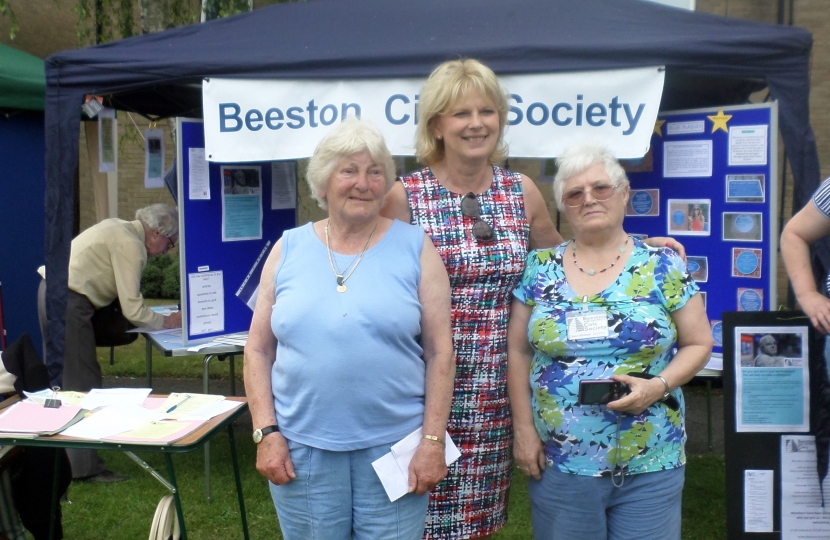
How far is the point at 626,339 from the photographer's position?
2162 mm

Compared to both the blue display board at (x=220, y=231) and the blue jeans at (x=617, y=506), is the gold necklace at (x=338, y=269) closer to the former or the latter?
the blue jeans at (x=617, y=506)

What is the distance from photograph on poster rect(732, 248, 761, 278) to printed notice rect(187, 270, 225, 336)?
2.60 m

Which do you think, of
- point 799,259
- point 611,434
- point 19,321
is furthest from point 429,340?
point 19,321

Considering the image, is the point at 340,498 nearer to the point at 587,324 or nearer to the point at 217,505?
the point at 587,324

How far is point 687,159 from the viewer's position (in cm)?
370

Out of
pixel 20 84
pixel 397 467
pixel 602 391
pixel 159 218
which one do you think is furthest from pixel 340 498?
pixel 20 84

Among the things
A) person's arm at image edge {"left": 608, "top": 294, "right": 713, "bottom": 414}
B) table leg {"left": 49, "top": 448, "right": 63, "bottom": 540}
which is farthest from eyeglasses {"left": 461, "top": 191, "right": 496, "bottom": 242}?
table leg {"left": 49, "top": 448, "right": 63, "bottom": 540}

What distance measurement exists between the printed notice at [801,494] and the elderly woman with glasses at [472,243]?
1247mm

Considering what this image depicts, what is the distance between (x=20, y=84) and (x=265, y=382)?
5.18 meters

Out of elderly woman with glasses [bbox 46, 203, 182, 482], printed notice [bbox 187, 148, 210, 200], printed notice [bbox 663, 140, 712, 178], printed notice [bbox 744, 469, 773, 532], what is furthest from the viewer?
elderly woman with glasses [bbox 46, 203, 182, 482]

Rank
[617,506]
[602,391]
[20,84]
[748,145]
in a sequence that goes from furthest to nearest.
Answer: [20,84]
[748,145]
[617,506]
[602,391]

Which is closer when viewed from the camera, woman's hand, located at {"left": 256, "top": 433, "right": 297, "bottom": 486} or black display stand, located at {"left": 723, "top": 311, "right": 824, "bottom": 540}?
woman's hand, located at {"left": 256, "top": 433, "right": 297, "bottom": 486}

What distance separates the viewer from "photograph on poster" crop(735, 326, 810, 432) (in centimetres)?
309

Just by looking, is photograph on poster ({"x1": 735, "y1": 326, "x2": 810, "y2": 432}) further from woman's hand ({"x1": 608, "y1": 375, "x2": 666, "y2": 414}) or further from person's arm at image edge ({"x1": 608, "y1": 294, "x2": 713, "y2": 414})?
woman's hand ({"x1": 608, "y1": 375, "x2": 666, "y2": 414})
